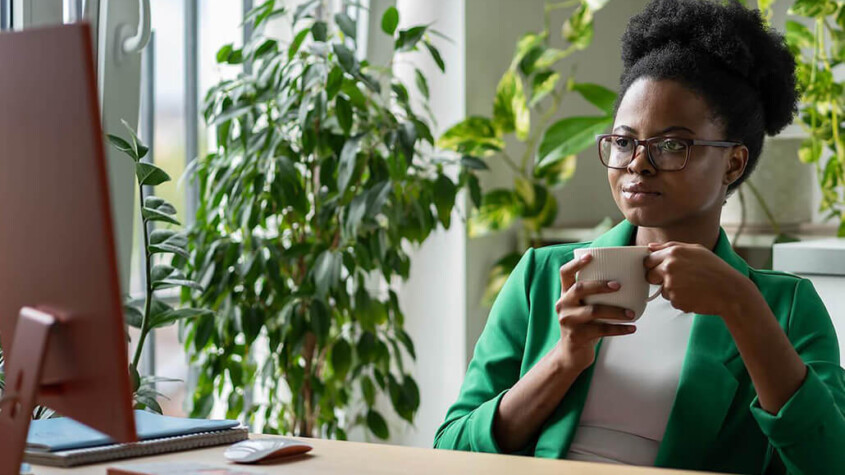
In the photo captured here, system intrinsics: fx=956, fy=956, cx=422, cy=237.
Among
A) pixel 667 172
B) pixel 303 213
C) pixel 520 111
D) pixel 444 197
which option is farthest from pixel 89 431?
pixel 520 111

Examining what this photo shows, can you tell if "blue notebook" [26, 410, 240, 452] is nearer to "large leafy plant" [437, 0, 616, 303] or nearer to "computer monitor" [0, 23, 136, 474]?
"computer monitor" [0, 23, 136, 474]

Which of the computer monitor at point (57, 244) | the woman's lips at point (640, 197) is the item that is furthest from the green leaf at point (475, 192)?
the computer monitor at point (57, 244)

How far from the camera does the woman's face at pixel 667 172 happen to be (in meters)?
1.30

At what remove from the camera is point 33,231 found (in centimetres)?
86

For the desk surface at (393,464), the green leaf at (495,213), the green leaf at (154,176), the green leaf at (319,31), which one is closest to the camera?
the desk surface at (393,464)

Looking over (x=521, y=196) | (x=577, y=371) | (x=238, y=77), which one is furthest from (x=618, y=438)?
(x=521, y=196)

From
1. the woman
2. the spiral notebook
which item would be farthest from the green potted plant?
the spiral notebook

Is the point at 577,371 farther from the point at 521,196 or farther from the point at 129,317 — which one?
the point at 521,196

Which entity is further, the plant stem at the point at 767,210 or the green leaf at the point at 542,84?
the green leaf at the point at 542,84

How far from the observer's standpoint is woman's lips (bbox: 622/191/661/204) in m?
1.30

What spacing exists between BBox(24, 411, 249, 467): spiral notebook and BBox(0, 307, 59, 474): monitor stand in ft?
0.54

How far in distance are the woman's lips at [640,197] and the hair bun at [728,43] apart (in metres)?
0.21

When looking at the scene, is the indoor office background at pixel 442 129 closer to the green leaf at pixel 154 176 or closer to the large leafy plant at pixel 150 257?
the large leafy plant at pixel 150 257

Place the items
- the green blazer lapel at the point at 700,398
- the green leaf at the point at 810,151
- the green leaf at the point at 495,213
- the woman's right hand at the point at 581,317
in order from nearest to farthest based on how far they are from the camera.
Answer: the woman's right hand at the point at 581,317 → the green blazer lapel at the point at 700,398 → the green leaf at the point at 810,151 → the green leaf at the point at 495,213
